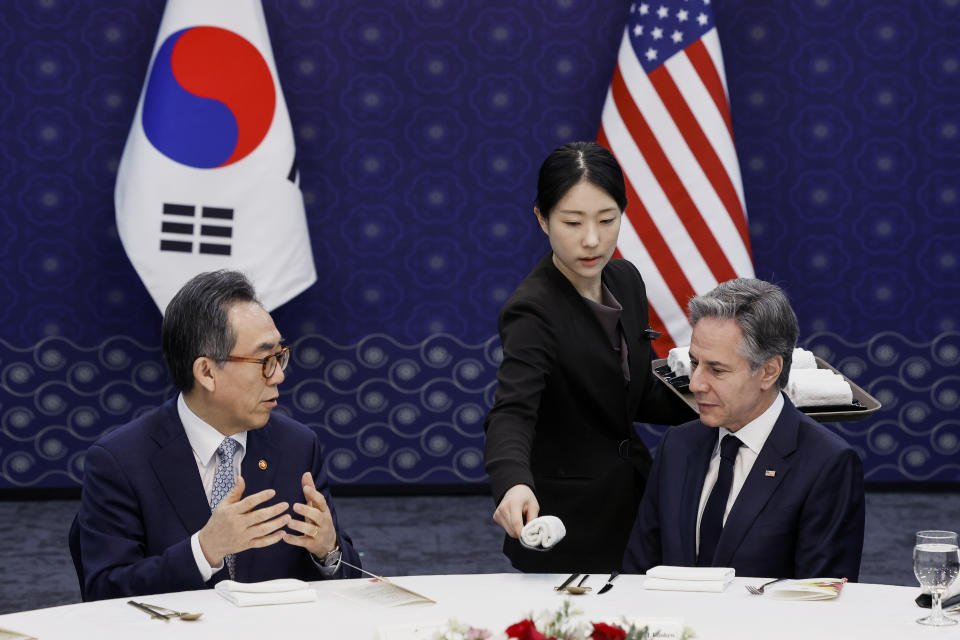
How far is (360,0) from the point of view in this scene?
16.8 feet

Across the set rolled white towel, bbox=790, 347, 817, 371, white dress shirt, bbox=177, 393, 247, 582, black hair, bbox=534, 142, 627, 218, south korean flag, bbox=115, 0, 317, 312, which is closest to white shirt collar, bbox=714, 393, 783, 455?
black hair, bbox=534, 142, 627, 218

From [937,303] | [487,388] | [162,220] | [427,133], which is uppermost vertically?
[427,133]

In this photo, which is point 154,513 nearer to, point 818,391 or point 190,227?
point 818,391

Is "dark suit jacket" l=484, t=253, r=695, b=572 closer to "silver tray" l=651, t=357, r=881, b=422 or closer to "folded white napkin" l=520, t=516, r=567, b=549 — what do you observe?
"silver tray" l=651, t=357, r=881, b=422

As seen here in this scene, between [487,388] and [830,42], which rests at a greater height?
[830,42]

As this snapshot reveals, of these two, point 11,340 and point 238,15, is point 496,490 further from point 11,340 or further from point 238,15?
point 11,340

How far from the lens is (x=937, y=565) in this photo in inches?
73.6

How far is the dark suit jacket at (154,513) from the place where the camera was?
2.15 meters

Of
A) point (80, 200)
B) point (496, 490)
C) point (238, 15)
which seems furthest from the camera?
point (80, 200)

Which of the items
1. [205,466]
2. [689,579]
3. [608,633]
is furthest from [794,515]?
[205,466]

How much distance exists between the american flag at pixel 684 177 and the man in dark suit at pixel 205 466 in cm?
261

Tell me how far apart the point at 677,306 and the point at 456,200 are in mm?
1101

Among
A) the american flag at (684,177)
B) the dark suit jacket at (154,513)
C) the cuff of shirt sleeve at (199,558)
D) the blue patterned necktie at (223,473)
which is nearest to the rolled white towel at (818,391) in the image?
the dark suit jacket at (154,513)

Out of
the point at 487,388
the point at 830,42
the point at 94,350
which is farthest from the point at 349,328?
the point at 830,42
